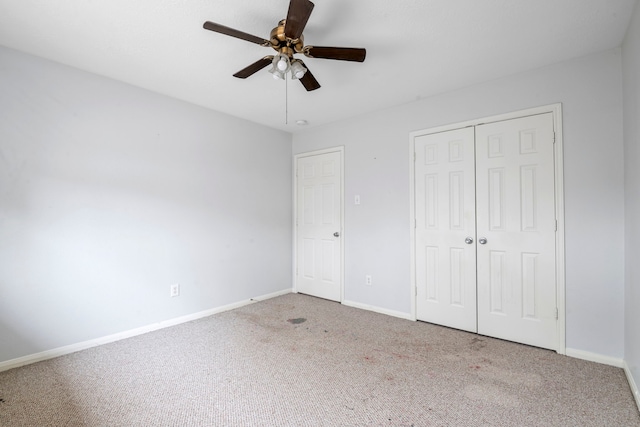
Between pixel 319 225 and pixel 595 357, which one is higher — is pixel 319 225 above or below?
above

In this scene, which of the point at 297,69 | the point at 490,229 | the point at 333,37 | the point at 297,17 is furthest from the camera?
the point at 490,229

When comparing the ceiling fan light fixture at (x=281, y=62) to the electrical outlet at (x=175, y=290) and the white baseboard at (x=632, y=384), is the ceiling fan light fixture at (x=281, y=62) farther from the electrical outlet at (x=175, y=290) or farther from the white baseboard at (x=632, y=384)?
the white baseboard at (x=632, y=384)

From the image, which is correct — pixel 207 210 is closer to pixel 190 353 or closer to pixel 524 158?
pixel 190 353

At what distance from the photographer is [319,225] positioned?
4.18m

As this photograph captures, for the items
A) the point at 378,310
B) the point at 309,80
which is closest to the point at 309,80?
the point at 309,80

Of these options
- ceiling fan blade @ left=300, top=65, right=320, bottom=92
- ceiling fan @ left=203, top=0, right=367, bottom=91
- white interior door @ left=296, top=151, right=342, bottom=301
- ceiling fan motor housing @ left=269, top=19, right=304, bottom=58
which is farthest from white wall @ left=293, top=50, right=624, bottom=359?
ceiling fan motor housing @ left=269, top=19, right=304, bottom=58

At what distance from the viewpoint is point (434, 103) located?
→ 3162mm

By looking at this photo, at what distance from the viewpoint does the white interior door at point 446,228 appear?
2.93 metres

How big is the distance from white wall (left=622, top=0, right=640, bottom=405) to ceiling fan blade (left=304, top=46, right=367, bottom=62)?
1.62m

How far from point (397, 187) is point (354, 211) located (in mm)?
647

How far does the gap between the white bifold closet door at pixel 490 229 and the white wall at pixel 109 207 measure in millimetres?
2174

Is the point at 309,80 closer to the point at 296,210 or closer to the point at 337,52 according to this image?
the point at 337,52

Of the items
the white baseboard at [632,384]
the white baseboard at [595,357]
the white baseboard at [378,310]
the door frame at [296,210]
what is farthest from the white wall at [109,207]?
the white baseboard at [632,384]

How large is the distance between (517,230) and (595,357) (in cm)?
108
